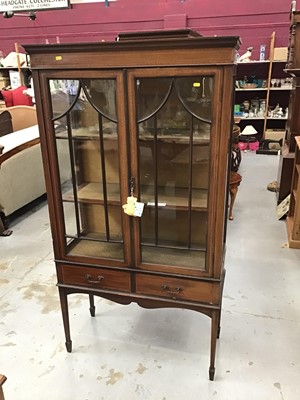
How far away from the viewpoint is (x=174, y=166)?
1.57m

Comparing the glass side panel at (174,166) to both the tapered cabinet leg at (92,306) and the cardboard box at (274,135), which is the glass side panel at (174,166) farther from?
the cardboard box at (274,135)

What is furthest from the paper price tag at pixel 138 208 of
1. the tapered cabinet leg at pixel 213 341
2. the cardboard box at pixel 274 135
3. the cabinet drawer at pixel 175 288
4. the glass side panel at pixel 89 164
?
the cardboard box at pixel 274 135

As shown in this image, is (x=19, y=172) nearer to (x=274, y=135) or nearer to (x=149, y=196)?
(x=149, y=196)

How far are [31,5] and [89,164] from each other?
4.33m

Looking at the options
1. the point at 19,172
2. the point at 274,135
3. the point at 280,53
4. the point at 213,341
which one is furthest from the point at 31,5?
the point at 213,341

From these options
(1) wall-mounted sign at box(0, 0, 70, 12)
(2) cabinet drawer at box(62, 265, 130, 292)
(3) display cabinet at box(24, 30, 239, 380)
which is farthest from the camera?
(1) wall-mounted sign at box(0, 0, 70, 12)

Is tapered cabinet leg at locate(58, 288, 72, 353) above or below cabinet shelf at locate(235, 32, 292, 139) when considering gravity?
below

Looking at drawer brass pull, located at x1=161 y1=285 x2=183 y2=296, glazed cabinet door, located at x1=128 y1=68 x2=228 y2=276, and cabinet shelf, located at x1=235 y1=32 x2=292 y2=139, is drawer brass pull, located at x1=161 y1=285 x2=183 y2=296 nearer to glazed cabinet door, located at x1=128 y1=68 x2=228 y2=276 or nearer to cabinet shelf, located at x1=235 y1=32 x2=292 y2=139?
glazed cabinet door, located at x1=128 y1=68 x2=228 y2=276

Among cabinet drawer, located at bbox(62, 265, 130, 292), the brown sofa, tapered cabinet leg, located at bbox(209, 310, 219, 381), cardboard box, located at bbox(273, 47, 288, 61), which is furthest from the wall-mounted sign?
tapered cabinet leg, located at bbox(209, 310, 219, 381)

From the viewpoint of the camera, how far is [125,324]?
212cm

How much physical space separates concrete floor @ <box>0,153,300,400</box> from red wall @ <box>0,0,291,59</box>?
449 centimetres

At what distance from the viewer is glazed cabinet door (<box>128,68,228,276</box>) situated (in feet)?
4.34

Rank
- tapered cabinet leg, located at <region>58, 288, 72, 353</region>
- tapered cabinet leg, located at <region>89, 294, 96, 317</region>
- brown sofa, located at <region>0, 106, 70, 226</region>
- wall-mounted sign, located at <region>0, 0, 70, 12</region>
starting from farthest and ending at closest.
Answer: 1. wall-mounted sign, located at <region>0, 0, 70, 12</region>
2. brown sofa, located at <region>0, 106, 70, 226</region>
3. tapered cabinet leg, located at <region>89, 294, 96, 317</region>
4. tapered cabinet leg, located at <region>58, 288, 72, 353</region>

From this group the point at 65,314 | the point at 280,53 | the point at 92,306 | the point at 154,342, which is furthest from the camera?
the point at 280,53
